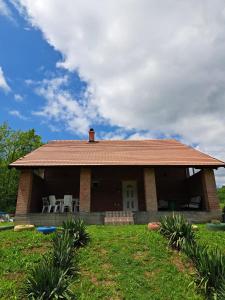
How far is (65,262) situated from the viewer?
632cm

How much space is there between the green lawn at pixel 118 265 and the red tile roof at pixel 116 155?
18.1ft

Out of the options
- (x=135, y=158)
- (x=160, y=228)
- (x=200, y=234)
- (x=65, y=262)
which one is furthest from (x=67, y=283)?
(x=135, y=158)

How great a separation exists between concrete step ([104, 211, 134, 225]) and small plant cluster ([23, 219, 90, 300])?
4.40 meters

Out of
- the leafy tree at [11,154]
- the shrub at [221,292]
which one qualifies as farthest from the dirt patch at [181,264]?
the leafy tree at [11,154]

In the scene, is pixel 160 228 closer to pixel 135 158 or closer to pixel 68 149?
pixel 135 158

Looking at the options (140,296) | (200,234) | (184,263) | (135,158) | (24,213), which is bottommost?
(140,296)

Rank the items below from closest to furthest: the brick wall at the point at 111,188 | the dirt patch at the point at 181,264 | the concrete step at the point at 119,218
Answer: the dirt patch at the point at 181,264
the concrete step at the point at 119,218
the brick wall at the point at 111,188

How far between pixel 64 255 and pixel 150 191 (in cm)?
803

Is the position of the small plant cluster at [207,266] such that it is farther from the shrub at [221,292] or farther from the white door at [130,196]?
the white door at [130,196]

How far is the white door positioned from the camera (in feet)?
55.3

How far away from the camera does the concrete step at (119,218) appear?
39.5 ft

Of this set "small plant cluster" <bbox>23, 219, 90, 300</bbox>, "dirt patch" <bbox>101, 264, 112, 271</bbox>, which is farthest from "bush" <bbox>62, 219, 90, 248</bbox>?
"dirt patch" <bbox>101, 264, 112, 271</bbox>

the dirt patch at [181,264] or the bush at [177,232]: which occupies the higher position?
the bush at [177,232]

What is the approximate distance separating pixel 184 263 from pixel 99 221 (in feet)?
20.7
